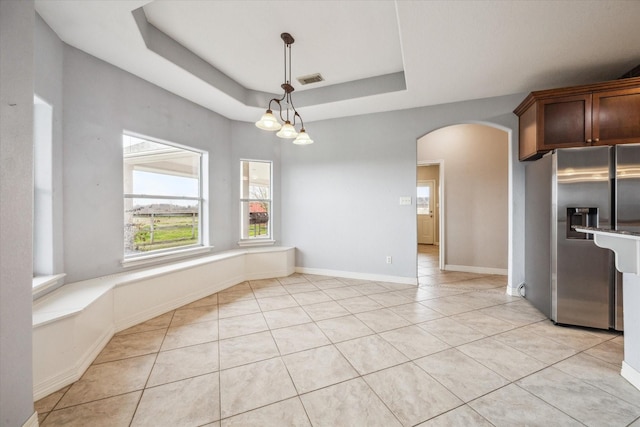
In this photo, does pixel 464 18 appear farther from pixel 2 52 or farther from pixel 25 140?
pixel 25 140

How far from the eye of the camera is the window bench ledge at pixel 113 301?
5.52 ft

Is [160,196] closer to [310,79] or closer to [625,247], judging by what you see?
[310,79]

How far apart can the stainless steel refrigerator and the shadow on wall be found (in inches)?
83.6

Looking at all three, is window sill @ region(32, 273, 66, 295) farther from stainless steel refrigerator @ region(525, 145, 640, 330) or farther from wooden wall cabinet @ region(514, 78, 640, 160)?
wooden wall cabinet @ region(514, 78, 640, 160)

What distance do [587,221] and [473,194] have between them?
7.94ft

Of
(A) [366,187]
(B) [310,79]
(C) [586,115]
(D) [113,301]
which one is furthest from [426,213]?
(D) [113,301]

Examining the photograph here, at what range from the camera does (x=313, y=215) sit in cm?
467

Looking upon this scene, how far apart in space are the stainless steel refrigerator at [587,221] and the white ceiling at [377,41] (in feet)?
3.46

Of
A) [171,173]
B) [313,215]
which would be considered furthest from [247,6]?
[313,215]

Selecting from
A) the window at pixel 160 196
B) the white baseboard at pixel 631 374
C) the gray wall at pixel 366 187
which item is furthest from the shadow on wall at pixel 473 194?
the window at pixel 160 196

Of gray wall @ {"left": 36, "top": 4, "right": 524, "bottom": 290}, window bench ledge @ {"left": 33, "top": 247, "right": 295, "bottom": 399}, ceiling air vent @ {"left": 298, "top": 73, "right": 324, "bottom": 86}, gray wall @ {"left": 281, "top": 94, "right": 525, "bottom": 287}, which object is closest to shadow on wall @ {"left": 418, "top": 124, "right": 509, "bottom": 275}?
gray wall @ {"left": 281, "top": 94, "right": 525, "bottom": 287}

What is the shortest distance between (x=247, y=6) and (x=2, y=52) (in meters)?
1.76

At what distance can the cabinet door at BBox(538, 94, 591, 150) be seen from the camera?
2.62m

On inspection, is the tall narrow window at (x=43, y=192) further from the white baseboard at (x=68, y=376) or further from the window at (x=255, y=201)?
the window at (x=255, y=201)
